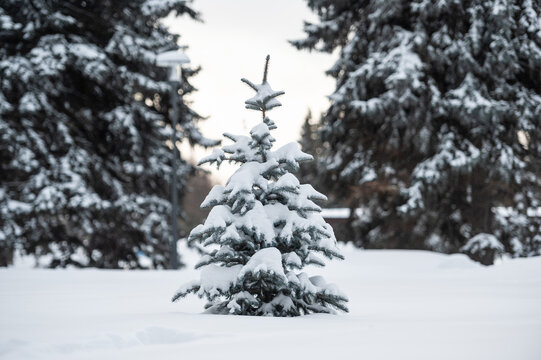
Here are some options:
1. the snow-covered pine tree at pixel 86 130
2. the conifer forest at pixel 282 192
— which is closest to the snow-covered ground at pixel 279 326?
the conifer forest at pixel 282 192

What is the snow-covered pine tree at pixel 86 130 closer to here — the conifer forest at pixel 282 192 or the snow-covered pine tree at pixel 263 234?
the conifer forest at pixel 282 192

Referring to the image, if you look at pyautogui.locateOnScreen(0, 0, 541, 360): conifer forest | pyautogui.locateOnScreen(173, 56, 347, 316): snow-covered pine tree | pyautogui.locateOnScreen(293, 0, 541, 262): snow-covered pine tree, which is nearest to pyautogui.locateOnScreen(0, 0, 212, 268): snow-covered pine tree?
pyautogui.locateOnScreen(0, 0, 541, 360): conifer forest

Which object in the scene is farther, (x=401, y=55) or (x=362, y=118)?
(x=362, y=118)

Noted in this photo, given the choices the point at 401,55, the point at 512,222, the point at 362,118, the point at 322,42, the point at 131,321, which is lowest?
the point at 131,321

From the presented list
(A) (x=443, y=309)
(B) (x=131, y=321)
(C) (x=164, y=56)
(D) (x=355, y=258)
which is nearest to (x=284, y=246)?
(B) (x=131, y=321)

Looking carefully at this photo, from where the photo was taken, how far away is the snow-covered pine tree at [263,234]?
5348mm

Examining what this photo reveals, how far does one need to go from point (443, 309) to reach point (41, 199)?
11.6 m

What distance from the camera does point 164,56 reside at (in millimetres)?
13617

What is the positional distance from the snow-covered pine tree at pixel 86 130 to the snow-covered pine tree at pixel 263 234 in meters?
10.5

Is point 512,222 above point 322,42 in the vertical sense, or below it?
below

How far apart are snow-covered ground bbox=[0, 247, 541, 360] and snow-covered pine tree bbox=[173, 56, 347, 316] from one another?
0.28 m

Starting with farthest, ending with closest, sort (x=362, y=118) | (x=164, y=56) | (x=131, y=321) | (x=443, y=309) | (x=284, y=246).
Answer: (x=362, y=118), (x=164, y=56), (x=443, y=309), (x=284, y=246), (x=131, y=321)

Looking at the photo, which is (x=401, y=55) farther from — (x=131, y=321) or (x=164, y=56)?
(x=131, y=321)

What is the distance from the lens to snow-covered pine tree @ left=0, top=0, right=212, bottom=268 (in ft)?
50.2
